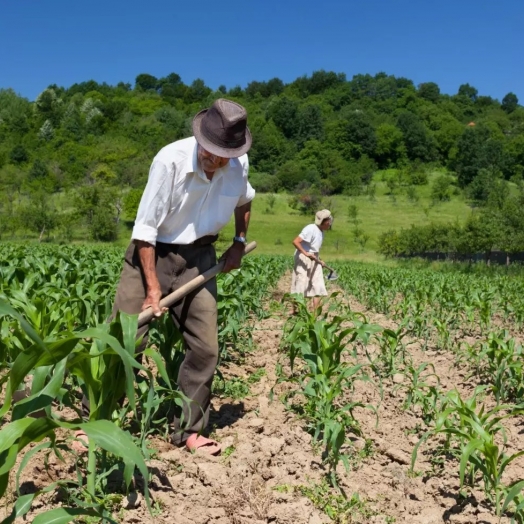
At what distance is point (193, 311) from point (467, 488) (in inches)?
67.9

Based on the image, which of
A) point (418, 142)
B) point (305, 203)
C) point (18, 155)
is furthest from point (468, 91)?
point (18, 155)

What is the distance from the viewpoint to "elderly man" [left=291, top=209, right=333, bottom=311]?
26.7ft

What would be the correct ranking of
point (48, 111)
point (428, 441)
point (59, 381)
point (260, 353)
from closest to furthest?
point (59, 381), point (428, 441), point (260, 353), point (48, 111)

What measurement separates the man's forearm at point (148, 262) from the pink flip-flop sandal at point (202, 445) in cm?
85

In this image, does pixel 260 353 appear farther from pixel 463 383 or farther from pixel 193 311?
pixel 193 311

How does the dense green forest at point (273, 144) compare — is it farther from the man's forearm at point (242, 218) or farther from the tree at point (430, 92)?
the man's forearm at point (242, 218)

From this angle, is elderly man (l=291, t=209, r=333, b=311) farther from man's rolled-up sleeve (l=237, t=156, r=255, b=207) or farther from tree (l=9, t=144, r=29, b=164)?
tree (l=9, t=144, r=29, b=164)

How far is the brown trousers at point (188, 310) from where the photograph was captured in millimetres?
3314

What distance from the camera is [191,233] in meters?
3.36

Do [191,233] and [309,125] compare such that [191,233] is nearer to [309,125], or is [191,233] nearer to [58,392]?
[58,392]

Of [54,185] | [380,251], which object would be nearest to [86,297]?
[380,251]

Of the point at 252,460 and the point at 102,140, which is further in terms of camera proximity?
the point at 102,140

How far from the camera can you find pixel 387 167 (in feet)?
291

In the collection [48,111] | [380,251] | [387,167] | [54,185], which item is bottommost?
[380,251]
